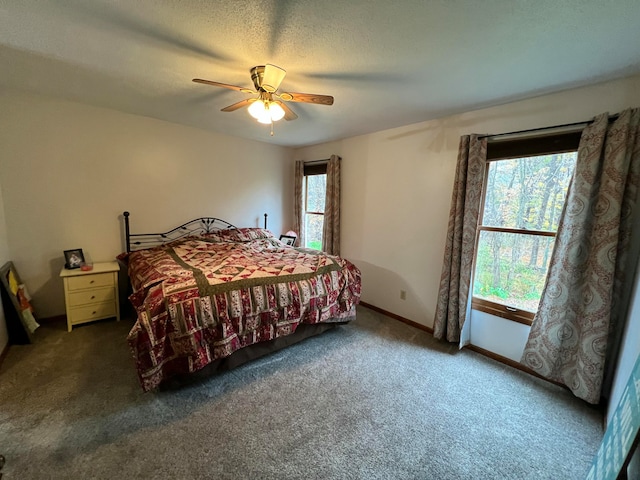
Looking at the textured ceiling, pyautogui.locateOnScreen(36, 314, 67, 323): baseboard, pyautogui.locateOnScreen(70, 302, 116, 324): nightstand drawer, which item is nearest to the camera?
the textured ceiling

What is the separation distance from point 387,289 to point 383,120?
2097mm

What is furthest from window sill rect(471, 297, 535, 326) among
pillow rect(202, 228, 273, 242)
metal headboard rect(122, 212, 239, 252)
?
metal headboard rect(122, 212, 239, 252)

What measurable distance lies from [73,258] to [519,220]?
4.59 metres

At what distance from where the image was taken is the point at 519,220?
2.43 metres

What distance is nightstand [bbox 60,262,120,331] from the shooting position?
2.70 meters

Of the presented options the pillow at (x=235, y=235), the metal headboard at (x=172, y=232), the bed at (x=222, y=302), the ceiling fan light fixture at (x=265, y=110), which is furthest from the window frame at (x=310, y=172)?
the ceiling fan light fixture at (x=265, y=110)

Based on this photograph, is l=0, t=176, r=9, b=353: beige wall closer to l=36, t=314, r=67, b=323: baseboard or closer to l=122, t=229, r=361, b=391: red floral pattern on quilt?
l=36, t=314, r=67, b=323: baseboard

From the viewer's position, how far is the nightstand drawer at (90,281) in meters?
2.69

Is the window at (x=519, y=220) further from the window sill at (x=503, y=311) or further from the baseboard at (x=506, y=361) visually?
the baseboard at (x=506, y=361)

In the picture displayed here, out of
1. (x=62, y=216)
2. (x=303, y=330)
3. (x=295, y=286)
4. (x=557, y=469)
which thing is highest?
(x=62, y=216)

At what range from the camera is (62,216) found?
287 cm

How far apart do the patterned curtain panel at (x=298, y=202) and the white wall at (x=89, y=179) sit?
1.03m

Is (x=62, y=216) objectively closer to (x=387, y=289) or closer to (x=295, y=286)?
(x=295, y=286)

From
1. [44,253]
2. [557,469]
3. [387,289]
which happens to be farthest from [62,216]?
[557,469]
